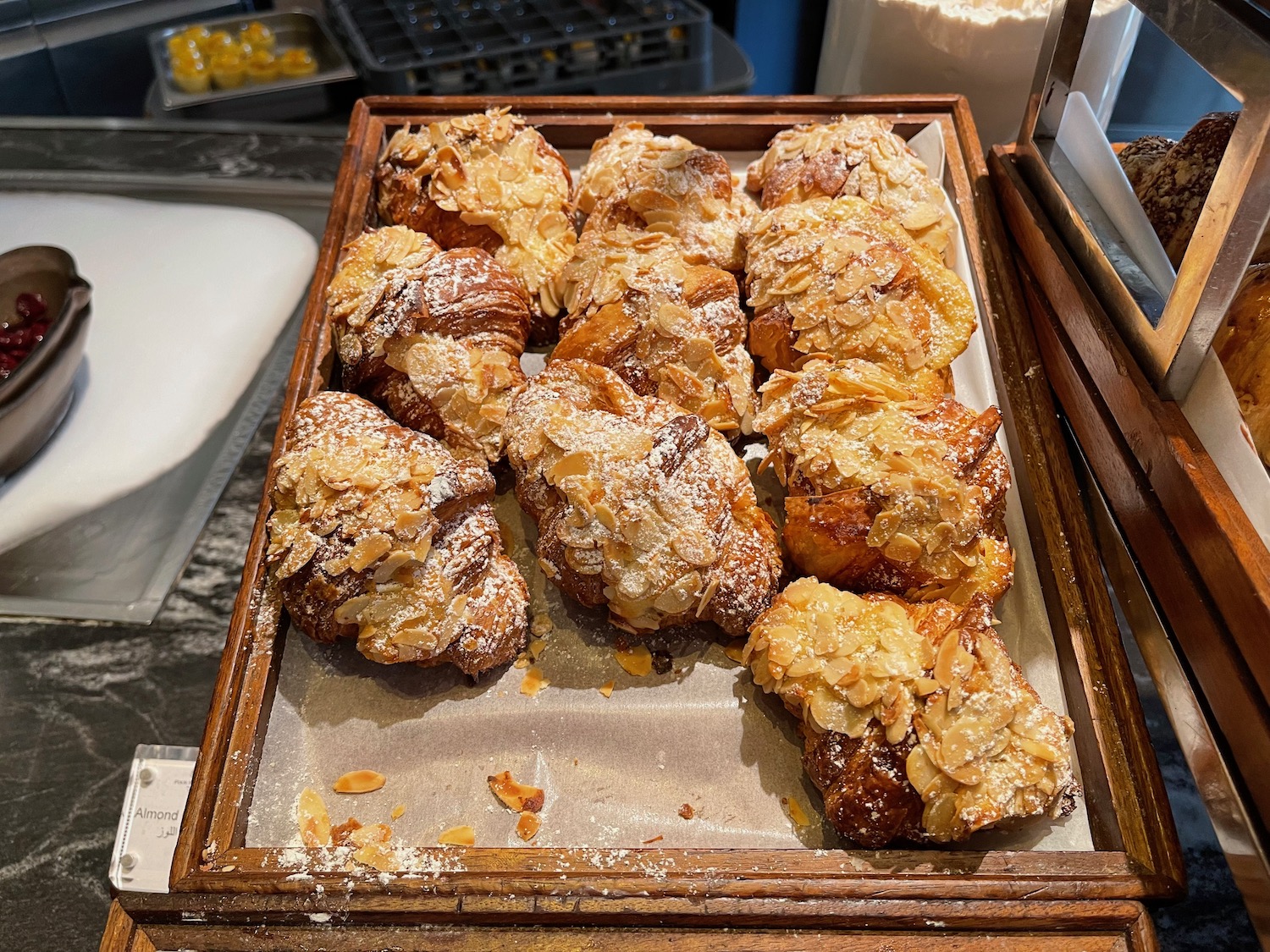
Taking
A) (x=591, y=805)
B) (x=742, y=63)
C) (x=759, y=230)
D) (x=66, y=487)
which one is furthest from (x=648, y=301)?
(x=742, y=63)

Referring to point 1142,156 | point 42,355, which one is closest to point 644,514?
point 1142,156

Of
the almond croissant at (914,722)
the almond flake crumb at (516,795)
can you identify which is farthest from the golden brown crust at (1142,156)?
the almond flake crumb at (516,795)

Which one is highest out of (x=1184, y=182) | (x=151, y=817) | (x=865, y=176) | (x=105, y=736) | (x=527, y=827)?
(x=1184, y=182)

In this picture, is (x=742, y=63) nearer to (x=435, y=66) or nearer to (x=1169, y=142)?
(x=435, y=66)

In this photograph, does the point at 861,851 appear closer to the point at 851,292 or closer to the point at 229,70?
the point at 851,292

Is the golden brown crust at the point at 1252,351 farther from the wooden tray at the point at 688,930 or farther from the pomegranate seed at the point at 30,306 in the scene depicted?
the pomegranate seed at the point at 30,306

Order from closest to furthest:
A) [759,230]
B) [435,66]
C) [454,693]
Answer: [454,693] < [759,230] < [435,66]
